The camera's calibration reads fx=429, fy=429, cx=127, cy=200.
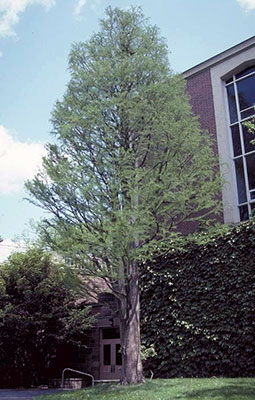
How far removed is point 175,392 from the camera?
978 centimetres

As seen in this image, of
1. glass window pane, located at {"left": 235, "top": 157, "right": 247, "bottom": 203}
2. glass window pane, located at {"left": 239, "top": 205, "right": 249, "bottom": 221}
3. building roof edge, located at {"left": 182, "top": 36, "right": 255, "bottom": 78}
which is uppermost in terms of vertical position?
building roof edge, located at {"left": 182, "top": 36, "right": 255, "bottom": 78}

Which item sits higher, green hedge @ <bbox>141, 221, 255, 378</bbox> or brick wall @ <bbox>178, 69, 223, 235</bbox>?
brick wall @ <bbox>178, 69, 223, 235</bbox>

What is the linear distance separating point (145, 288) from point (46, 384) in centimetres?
695

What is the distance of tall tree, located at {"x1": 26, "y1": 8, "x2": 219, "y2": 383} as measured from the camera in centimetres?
1121

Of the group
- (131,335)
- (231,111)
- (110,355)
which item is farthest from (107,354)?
(231,111)

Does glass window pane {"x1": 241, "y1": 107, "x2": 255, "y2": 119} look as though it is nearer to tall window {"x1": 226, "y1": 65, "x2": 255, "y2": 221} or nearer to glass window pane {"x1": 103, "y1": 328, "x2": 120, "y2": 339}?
tall window {"x1": 226, "y1": 65, "x2": 255, "y2": 221}

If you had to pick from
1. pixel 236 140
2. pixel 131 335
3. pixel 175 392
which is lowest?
pixel 175 392

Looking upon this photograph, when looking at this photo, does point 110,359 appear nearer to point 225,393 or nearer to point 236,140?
point 236,140

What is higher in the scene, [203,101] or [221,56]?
[221,56]

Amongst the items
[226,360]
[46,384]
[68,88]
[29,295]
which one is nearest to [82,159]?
[68,88]

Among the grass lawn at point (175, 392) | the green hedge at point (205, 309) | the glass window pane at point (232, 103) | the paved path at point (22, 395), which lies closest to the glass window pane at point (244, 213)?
the green hedge at point (205, 309)

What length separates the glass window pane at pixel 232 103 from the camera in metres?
18.1

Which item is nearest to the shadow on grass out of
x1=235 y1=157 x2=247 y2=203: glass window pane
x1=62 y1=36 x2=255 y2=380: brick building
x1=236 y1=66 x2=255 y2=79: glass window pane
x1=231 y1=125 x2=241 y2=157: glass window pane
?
x1=62 y1=36 x2=255 y2=380: brick building

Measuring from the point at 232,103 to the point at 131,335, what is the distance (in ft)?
36.5
